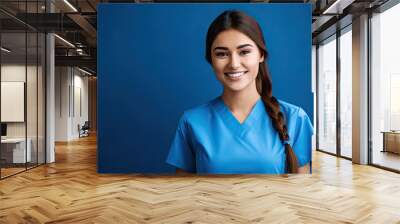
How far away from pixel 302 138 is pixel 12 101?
479 cm

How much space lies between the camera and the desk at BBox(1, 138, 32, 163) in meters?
6.66

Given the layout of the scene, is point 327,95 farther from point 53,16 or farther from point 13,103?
point 13,103

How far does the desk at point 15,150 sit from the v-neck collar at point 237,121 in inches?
138

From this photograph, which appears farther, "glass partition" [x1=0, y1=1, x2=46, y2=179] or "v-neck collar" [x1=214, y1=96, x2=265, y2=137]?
"glass partition" [x1=0, y1=1, x2=46, y2=179]

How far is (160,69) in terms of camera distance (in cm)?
690

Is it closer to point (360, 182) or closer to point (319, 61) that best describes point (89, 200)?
point (360, 182)

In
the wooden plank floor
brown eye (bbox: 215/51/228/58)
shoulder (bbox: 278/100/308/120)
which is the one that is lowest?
the wooden plank floor

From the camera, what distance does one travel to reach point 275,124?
6359 mm

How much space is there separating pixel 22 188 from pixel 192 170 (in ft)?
8.00

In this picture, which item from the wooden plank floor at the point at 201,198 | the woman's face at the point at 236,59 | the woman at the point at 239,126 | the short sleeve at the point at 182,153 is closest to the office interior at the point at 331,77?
the wooden plank floor at the point at 201,198

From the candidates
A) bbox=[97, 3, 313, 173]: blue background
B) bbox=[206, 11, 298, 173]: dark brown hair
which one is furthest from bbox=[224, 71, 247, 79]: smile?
bbox=[97, 3, 313, 173]: blue background

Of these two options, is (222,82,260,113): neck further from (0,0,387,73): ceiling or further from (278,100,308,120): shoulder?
(0,0,387,73): ceiling

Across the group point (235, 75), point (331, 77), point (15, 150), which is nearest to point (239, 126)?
point (235, 75)

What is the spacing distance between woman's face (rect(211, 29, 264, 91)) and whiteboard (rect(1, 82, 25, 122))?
3377 millimetres
